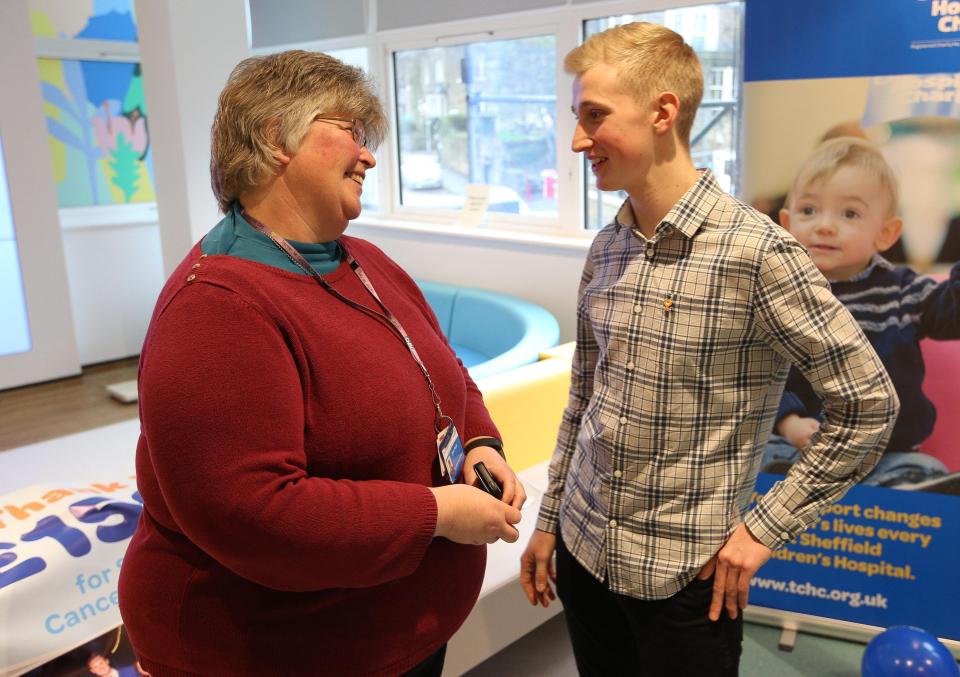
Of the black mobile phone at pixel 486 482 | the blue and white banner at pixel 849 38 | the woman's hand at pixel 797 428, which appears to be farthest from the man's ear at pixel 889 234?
the black mobile phone at pixel 486 482

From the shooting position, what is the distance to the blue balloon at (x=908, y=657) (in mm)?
1896

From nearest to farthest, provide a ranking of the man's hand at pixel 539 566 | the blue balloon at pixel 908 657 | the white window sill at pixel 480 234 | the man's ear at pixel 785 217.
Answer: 1. the man's hand at pixel 539 566
2. the blue balloon at pixel 908 657
3. the man's ear at pixel 785 217
4. the white window sill at pixel 480 234

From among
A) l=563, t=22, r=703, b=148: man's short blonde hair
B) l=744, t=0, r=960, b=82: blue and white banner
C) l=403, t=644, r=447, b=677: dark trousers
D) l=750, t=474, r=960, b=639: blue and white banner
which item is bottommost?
l=750, t=474, r=960, b=639: blue and white banner

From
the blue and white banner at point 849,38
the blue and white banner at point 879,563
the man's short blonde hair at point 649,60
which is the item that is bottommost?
the blue and white banner at point 879,563

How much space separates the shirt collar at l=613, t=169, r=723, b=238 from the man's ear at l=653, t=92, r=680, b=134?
0.34 ft

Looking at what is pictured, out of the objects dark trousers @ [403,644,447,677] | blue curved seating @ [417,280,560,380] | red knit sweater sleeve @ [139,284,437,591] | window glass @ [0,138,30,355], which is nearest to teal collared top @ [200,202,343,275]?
red knit sweater sleeve @ [139,284,437,591]

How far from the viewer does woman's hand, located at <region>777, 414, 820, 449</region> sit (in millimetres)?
2412

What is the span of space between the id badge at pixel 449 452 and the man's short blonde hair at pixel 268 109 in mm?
455

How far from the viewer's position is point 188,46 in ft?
14.1

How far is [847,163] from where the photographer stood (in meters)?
2.23

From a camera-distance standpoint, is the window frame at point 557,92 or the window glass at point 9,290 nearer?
the window frame at point 557,92

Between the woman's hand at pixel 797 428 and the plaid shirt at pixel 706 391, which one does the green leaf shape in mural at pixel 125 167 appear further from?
the plaid shirt at pixel 706 391

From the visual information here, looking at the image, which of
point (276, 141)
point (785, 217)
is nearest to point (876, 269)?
point (785, 217)

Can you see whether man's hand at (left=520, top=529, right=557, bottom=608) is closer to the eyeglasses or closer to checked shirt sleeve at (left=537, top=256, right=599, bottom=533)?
checked shirt sleeve at (left=537, top=256, right=599, bottom=533)
